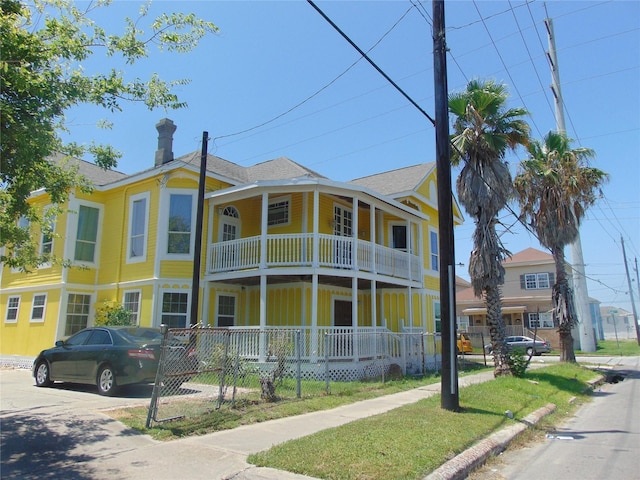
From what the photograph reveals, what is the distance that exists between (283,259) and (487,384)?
23.0ft

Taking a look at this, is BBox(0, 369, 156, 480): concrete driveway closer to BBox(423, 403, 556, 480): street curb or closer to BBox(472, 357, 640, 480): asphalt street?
BBox(423, 403, 556, 480): street curb

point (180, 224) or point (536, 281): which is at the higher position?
point (536, 281)

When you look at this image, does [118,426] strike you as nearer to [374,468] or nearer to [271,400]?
[271,400]

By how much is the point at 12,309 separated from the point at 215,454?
57.7 feet

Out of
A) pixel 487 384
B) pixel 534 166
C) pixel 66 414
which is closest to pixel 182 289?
pixel 66 414

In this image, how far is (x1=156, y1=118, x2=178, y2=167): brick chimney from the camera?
1827 cm

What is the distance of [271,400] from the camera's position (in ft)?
32.0

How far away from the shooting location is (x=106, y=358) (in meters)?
10.4

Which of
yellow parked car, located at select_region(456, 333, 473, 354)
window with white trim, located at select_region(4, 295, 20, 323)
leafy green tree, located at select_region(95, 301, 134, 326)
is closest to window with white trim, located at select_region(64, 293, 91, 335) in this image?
leafy green tree, located at select_region(95, 301, 134, 326)

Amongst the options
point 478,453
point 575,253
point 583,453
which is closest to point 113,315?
point 478,453

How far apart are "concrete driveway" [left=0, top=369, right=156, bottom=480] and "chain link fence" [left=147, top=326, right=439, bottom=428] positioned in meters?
0.83

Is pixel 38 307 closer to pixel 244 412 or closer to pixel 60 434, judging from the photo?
pixel 60 434

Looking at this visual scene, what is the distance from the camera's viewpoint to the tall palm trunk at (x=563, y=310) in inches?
832

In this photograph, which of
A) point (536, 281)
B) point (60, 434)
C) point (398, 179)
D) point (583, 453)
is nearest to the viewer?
point (60, 434)
